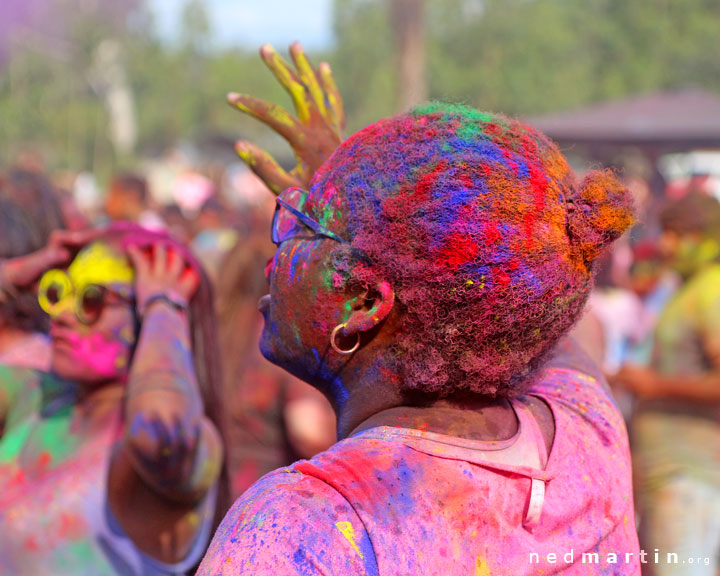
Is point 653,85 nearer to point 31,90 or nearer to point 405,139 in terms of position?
point 31,90

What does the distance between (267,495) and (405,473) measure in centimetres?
21

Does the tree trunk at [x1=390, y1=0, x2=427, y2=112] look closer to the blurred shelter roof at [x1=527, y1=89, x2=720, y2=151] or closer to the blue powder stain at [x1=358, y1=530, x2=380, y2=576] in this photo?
the blurred shelter roof at [x1=527, y1=89, x2=720, y2=151]

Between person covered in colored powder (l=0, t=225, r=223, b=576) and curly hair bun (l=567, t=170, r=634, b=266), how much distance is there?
50.8 inches

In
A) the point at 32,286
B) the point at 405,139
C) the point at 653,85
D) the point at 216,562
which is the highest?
the point at 405,139

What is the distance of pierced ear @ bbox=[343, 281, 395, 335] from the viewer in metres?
1.31

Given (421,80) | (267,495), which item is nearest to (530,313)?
(267,495)

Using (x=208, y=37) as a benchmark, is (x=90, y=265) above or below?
above

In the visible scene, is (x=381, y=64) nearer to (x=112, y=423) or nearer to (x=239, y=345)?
(x=239, y=345)

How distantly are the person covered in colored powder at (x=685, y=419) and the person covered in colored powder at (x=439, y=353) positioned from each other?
2.75 m

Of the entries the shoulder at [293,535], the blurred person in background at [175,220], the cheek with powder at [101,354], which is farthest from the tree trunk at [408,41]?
the shoulder at [293,535]

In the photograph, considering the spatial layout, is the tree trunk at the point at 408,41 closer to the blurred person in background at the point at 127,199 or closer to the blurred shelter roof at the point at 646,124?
the blurred shelter roof at the point at 646,124

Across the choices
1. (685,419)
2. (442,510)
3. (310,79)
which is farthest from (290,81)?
(685,419)

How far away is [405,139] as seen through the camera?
1352 mm

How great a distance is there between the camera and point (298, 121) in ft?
6.23
